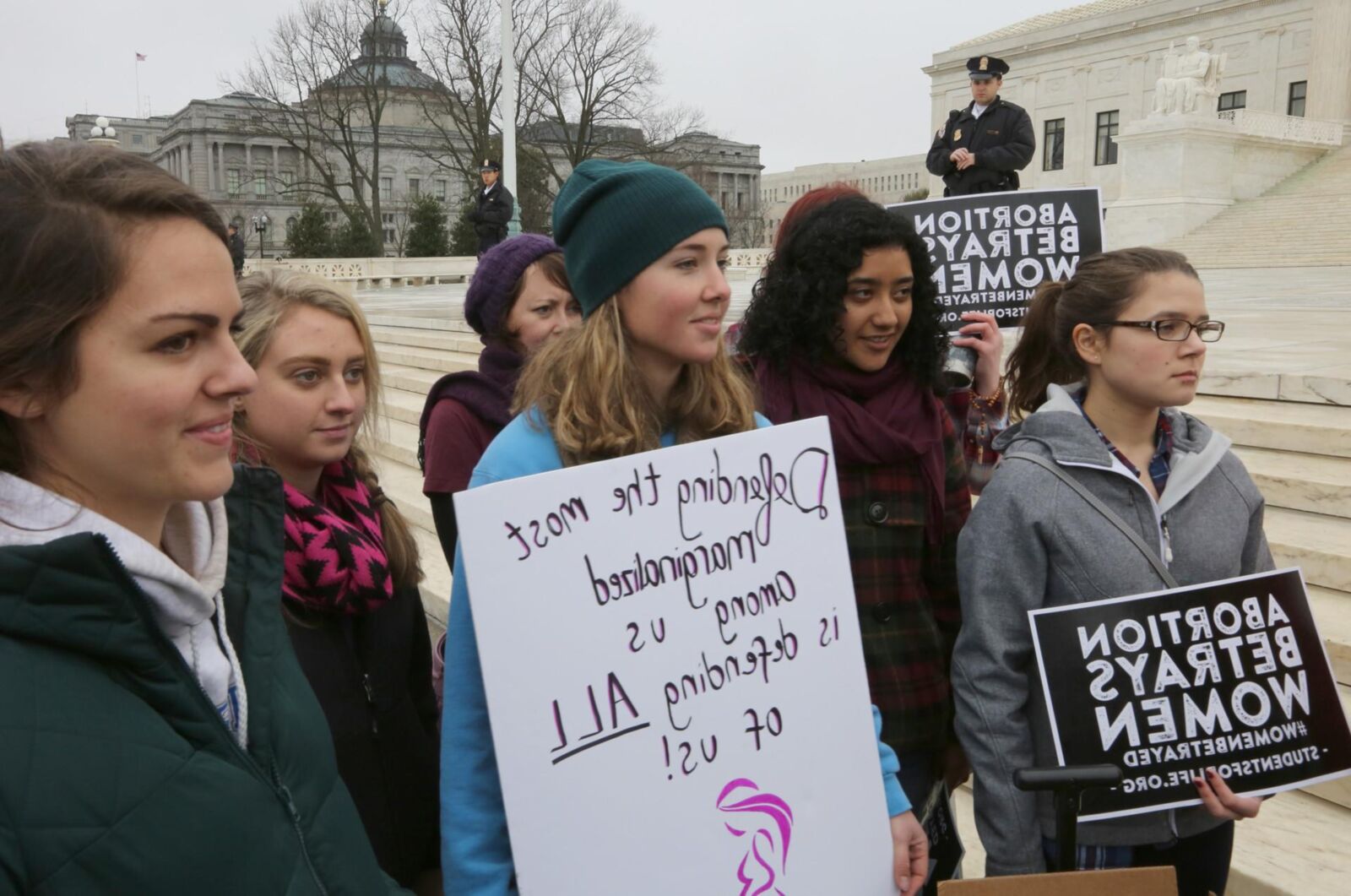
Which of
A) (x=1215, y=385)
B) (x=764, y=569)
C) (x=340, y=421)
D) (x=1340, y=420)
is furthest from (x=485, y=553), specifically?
(x=1215, y=385)

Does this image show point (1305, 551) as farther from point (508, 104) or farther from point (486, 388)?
point (508, 104)

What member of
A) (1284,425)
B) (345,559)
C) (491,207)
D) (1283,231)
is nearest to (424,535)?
(345,559)

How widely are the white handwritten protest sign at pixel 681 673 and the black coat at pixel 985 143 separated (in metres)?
7.39

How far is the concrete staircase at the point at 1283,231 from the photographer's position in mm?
20203

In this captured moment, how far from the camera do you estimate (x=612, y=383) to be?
1628mm

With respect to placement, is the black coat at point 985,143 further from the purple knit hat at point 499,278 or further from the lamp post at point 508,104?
the lamp post at point 508,104

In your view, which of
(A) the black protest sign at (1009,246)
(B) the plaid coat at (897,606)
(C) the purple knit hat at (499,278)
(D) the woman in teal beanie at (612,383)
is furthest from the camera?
(A) the black protest sign at (1009,246)

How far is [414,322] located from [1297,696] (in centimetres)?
1252

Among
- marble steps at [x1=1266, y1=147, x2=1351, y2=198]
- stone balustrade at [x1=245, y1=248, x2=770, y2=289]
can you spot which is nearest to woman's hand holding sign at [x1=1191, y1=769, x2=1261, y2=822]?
marble steps at [x1=1266, y1=147, x2=1351, y2=198]

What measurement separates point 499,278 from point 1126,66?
4641 cm

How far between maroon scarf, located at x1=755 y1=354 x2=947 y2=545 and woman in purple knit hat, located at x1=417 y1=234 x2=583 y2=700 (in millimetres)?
882

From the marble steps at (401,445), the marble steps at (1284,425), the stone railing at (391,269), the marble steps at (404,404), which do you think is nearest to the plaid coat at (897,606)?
the marble steps at (1284,425)

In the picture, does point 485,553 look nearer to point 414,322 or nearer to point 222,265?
point 222,265

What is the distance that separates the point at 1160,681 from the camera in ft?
5.91
